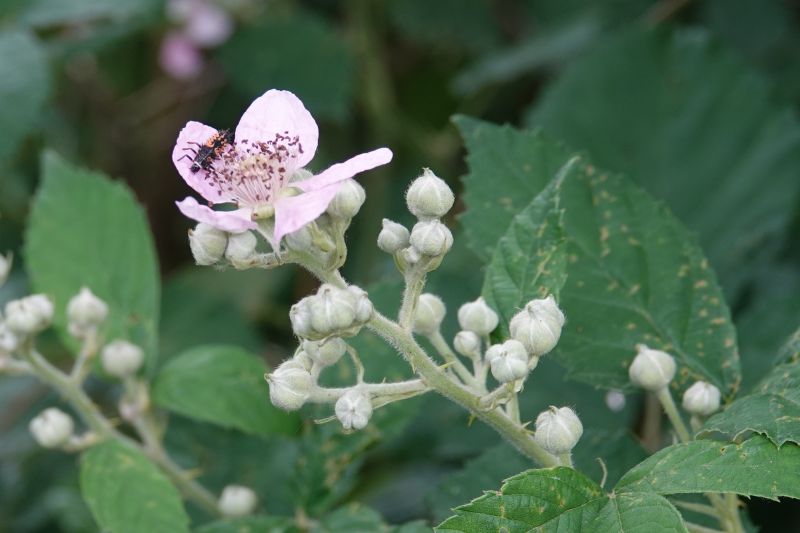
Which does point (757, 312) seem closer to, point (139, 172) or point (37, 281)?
point (37, 281)

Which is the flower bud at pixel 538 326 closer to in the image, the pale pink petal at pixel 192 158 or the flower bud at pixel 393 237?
the flower bud at pixel 393 237

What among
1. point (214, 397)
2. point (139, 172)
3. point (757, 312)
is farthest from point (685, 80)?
point (139, 172)

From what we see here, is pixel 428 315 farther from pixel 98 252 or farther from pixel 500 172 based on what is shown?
pixel 98 252

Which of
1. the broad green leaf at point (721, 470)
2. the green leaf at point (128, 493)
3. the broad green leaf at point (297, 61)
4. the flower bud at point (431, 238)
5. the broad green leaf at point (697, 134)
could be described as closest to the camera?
the broad green leaf at point (721, 470)

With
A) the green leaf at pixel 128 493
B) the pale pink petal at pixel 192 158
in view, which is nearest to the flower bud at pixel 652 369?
the pale pink petal at pixel 192 158

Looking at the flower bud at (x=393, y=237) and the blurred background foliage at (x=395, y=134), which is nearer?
the flower bud at (x=393, y=237)

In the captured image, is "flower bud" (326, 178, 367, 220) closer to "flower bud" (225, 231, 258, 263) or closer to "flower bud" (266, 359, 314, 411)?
"flower bud" (225, 231, 258, 263)
